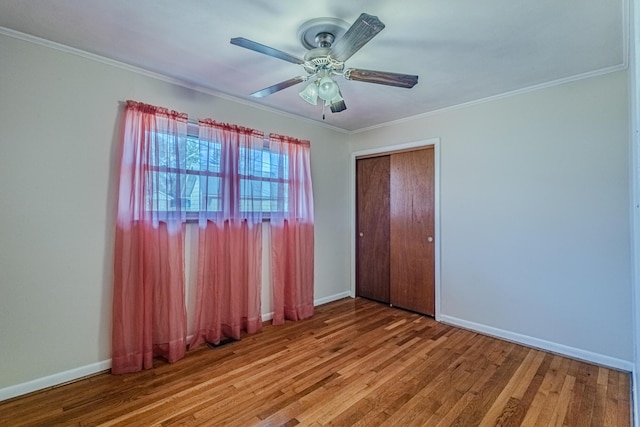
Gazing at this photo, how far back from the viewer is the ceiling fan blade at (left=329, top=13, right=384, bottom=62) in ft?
4.78

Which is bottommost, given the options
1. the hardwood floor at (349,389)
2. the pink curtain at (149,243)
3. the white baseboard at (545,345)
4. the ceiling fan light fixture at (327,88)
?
the hardwood floor at (349,389)

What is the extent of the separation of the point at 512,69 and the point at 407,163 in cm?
156

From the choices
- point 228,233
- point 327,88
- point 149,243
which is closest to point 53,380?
point 149,243

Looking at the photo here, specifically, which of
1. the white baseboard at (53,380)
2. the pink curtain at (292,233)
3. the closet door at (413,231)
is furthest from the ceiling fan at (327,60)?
the white baseboard at (53,380)

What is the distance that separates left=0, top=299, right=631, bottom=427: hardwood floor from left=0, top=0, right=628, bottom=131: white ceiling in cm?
243

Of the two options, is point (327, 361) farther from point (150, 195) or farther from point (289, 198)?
point (150, 195)

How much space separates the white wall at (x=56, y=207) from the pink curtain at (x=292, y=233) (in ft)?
4.77

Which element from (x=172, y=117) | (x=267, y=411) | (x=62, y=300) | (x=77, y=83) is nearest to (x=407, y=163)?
(x=172, y=117)

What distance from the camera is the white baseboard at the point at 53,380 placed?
2.02 metres

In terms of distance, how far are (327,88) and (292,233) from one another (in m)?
1.92

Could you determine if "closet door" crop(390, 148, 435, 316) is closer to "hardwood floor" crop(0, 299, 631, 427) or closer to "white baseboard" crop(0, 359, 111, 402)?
"hardwood floor" crop(0, 299, 631, 427)

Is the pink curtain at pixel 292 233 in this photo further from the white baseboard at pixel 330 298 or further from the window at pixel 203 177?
the white baseboard at pixel 330 298

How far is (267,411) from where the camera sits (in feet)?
6.31

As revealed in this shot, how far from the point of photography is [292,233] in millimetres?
3512
